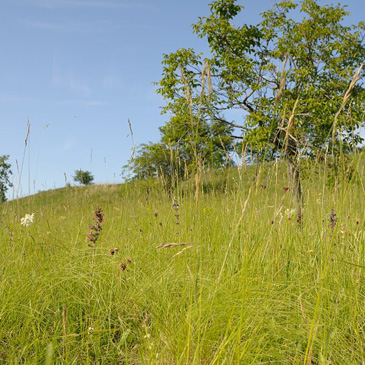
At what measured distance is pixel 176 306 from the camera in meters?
2.14

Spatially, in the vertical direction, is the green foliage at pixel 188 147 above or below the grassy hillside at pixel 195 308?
above

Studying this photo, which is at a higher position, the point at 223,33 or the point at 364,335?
the point at 223,33

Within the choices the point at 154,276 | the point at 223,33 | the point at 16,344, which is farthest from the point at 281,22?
the point at 16,344

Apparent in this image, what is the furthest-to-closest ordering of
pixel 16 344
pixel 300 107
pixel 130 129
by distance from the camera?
pixel 300 107, pixel 130 129, pixel 16 344

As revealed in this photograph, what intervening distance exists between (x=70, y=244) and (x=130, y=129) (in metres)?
1.21

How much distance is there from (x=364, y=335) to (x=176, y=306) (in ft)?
3.21

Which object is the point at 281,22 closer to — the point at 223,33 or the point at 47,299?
the point at 223,33

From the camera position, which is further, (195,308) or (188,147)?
(188,147)

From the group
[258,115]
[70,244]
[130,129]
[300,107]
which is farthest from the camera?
[258,115]

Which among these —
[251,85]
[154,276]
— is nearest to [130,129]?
[154,276]

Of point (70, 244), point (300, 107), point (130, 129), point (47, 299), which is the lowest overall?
point (47, 299)

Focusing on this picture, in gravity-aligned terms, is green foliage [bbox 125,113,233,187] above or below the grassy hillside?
above

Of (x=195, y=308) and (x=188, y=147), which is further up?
(x=188, y=147)

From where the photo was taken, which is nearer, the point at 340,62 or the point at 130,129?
the point at 130,129
